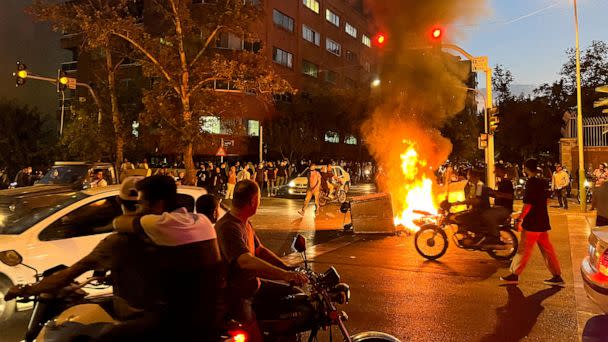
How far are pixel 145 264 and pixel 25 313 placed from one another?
→ 12.2ft

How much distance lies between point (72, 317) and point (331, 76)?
5092cm

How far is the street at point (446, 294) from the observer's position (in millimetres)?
5324

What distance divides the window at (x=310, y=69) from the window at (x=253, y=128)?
9.88 metres

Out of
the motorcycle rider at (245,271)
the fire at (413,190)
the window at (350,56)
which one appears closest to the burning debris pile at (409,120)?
the fire at (413,190)

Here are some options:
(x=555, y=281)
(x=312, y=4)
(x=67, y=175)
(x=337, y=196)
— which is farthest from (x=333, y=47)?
(x=555, y=281)

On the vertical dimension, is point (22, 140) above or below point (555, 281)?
above

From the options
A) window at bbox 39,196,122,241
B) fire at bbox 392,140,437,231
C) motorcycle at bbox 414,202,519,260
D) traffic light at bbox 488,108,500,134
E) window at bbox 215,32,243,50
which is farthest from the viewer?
window at bbox 215,32,243,50

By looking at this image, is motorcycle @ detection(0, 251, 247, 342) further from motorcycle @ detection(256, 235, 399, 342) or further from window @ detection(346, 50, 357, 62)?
window @ detection(346, 50, 357, 62)

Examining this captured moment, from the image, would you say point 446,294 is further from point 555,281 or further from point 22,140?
point 22,140

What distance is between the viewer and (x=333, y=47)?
173ft

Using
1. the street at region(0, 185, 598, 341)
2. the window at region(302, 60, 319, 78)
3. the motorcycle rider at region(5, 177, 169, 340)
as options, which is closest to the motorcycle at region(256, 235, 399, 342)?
the motorcycle rider at region(5, 177, 169, 340)

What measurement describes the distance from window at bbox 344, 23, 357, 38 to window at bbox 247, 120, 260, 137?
22395 mm

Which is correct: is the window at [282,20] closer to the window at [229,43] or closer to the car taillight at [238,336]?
the window at [229,43]

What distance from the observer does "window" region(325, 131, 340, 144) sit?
4529 centimetres
